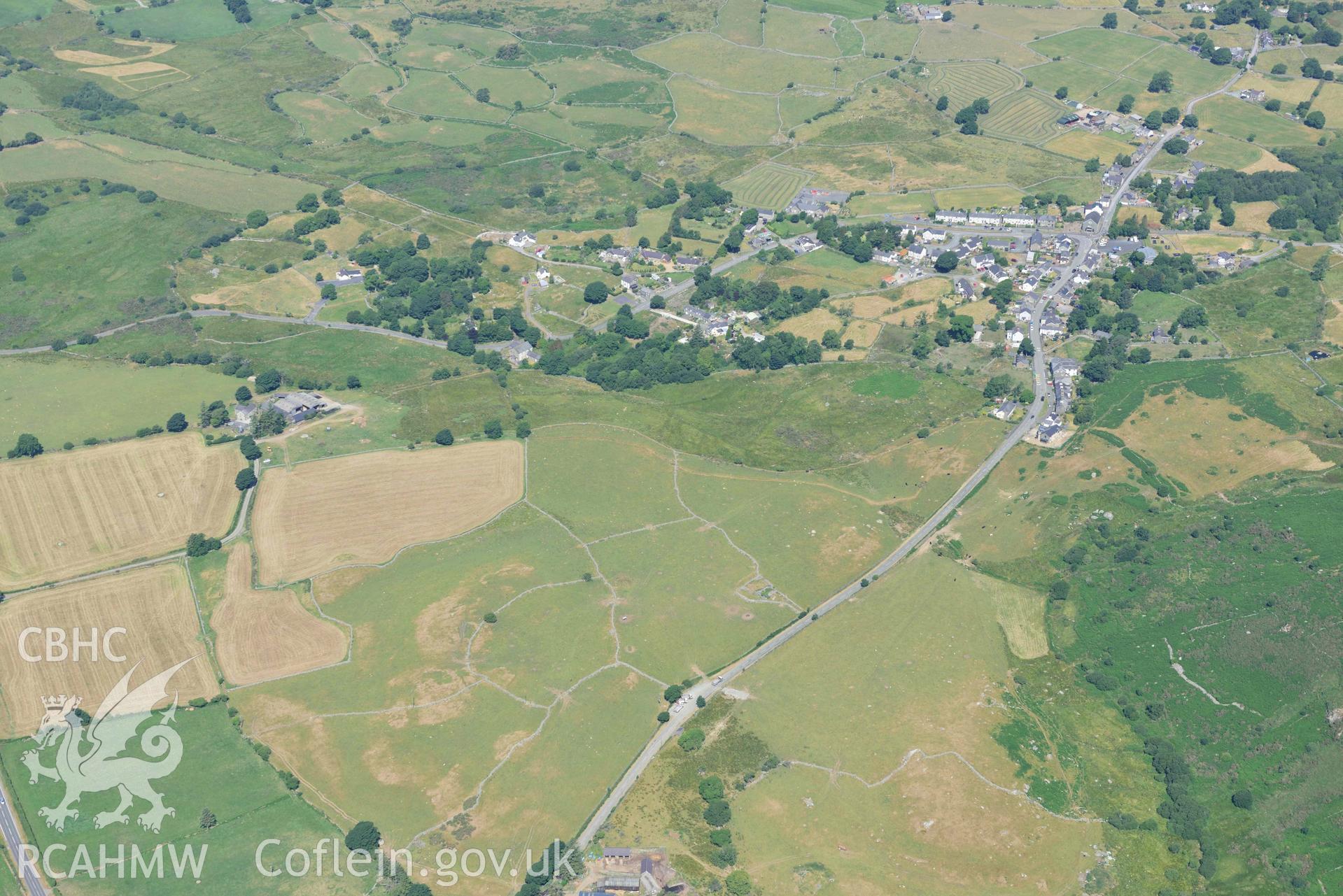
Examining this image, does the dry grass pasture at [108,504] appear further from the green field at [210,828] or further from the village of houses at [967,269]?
the village of houses at [967,269]

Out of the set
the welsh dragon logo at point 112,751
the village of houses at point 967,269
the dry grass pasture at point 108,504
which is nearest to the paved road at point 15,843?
the welsh dragon logo at point 112,751

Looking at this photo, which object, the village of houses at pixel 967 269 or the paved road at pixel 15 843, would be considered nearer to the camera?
the paved road at pixel 15 843

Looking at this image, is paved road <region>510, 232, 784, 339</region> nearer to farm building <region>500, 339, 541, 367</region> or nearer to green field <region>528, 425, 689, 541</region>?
farm building <region>500, 339, 541, 367</region>

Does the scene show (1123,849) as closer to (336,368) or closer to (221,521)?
A: (221,521)

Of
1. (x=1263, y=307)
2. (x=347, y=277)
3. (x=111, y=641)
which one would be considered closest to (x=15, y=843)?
(x=111, y=641)

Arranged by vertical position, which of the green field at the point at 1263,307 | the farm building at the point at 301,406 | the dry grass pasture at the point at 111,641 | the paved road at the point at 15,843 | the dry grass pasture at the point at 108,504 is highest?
the green field at the point at 1263,307

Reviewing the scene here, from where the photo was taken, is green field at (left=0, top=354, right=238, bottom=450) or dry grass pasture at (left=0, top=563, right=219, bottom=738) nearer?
dry grass pasture at (left=0, top=563, right=219, bottom=738)

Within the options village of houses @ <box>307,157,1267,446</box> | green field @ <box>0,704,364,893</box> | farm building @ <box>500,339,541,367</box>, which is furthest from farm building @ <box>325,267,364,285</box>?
green field @ <box>0,704,364,893</box>
